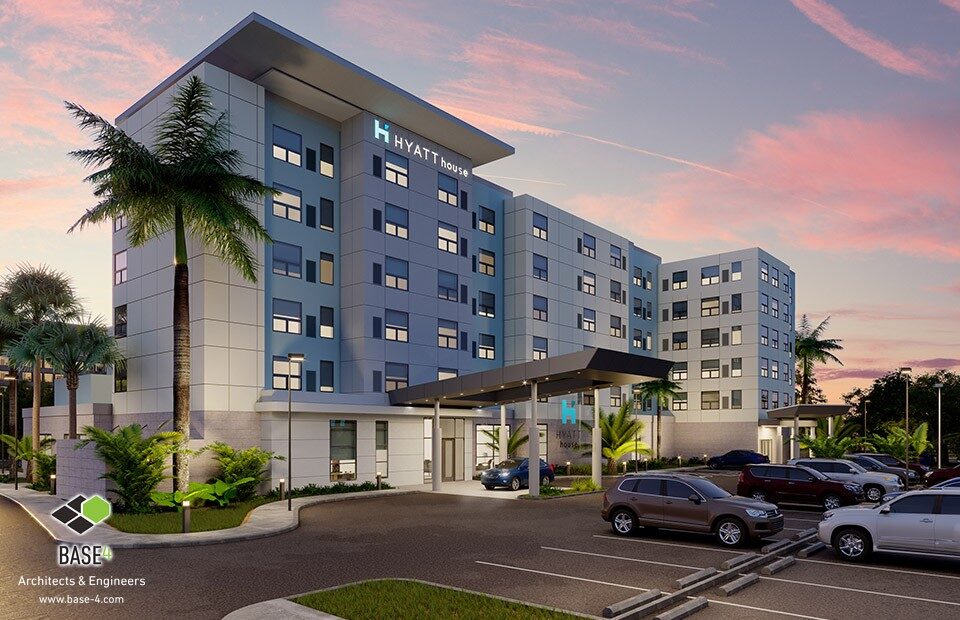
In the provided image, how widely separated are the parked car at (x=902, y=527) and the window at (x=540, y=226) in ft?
126

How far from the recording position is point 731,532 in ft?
65.4

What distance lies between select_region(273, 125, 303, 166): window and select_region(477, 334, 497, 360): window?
752 inches

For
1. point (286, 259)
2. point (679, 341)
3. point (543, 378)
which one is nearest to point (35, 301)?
point (286, 259)

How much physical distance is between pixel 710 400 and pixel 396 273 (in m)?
40.8

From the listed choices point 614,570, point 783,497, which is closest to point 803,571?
point 614,570

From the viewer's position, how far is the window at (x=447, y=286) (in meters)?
45.4

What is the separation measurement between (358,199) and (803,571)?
3037 cm

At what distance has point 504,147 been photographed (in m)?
48.4

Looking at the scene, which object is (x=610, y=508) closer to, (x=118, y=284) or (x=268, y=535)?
(x=268, y=535)

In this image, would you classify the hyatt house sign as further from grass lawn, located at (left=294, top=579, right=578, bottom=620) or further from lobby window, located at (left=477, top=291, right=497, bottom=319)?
grass lawn, located at (left=294, top=579, right=578, bottom=620)

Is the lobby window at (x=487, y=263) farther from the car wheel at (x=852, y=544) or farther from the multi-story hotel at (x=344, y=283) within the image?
the car wheel at (x=852, y=544)

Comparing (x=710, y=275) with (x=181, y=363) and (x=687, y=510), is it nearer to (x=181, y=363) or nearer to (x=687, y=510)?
(x=687, y=510)

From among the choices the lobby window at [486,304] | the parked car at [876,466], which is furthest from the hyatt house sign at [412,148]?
the parked car at [876,466]

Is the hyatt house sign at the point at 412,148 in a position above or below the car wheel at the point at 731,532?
above
